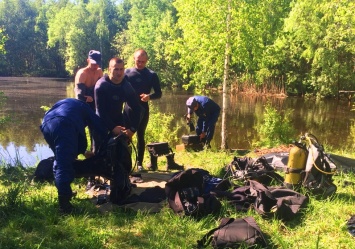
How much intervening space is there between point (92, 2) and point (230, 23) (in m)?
54.4

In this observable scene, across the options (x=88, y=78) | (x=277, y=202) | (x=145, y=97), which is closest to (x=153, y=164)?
(x=145, y=97)

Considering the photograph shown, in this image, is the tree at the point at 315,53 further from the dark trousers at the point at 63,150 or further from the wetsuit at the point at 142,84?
the dark trousers at the point at 63,150

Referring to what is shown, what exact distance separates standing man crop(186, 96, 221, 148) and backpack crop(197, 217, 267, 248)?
13.7 ft

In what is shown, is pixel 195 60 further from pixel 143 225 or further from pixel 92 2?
pixel 92 2

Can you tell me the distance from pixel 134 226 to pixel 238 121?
1289 centimetres

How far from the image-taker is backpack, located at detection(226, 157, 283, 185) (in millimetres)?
4414

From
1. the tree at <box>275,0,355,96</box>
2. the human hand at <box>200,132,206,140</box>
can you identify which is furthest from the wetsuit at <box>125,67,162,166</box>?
the tree at <box>275,0,355,96</box>

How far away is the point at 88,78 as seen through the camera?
5160 millimetres

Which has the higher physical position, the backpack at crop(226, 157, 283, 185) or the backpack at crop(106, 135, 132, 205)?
the backpack at crop(106, 135, 132, 205)

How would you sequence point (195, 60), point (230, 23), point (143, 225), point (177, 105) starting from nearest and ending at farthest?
1. point (143, 225)
2. point (230, 23)
3. point (195, 60)
4. point (177, 105)

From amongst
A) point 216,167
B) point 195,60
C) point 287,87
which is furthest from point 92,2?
point 216,167

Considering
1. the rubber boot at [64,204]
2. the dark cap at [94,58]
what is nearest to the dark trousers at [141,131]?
the dark cap at [94,58]

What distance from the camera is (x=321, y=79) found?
2244cm

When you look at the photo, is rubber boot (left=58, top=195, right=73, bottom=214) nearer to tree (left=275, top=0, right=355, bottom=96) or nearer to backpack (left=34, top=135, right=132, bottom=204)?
backpack (left=34, top=135, right=132, bottom=204)
